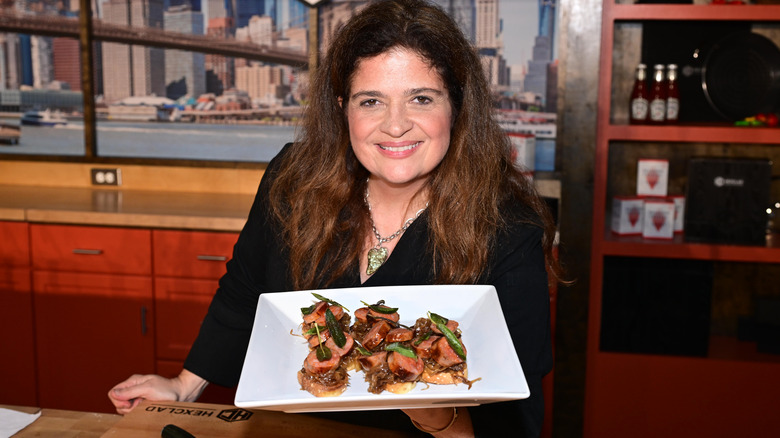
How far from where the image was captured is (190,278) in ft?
8.30

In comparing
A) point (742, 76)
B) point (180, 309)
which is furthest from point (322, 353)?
point (742, 76)

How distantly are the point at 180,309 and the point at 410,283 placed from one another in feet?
4.93

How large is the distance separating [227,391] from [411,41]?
1708 millimetres

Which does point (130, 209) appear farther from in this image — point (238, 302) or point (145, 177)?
point (238, 302)

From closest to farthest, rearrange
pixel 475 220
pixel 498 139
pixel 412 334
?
pixel 412 334 → pixel 475 220 → pixel 498 139

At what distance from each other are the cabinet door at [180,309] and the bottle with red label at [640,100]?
64.5 inches

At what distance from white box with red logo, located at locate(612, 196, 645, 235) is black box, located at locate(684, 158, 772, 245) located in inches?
6.4

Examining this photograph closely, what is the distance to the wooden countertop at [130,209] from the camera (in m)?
2.49

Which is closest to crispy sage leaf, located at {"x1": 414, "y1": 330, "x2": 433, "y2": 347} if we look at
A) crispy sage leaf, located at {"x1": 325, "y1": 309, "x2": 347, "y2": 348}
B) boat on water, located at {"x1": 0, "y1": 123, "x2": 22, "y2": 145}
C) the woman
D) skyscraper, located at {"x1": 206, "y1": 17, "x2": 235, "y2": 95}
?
crispy sage leaf, located at {"x1": 325, "y1": 309, "x2": 347, "y2": 348}

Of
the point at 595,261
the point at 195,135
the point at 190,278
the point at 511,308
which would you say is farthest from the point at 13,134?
the point at 511,308

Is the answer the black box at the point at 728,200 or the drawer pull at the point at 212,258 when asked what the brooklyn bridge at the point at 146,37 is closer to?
the drawer pull at the point at 212,258

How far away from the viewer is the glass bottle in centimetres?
248

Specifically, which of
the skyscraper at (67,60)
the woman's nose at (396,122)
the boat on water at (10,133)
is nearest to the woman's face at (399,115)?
the woman's nose at (396,122)

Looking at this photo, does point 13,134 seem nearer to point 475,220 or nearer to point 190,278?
point 190,278
